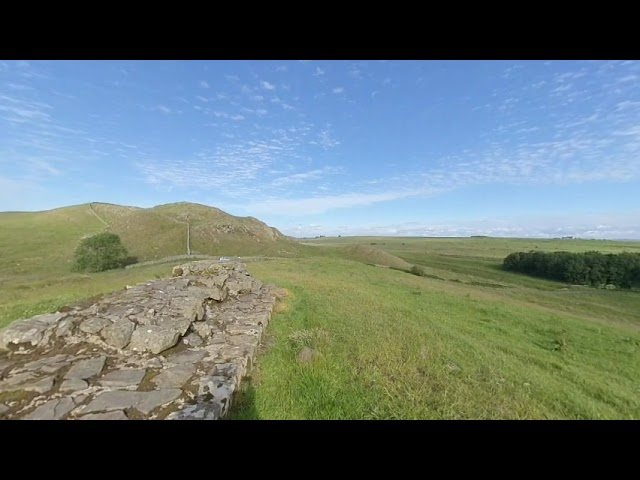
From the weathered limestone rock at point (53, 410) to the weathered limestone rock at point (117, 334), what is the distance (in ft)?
5.47

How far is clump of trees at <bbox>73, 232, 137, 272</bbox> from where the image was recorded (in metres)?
43.3

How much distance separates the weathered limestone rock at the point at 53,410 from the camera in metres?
3.51

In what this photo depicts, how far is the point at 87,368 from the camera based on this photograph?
185 inches

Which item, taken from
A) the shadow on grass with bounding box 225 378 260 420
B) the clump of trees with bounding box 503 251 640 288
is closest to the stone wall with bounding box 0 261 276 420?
the shadow on grass with bounding box 225 378 260 420

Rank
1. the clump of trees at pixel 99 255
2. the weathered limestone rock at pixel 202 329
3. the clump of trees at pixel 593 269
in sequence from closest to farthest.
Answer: the weathered limestone rock at pixel 202 329 → the clump of trees at pixel 99 255 → the clump of trees at pixel 593 269

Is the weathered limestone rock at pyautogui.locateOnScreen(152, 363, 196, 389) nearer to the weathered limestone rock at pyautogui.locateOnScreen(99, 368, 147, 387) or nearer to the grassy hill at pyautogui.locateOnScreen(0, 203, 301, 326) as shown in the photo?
the weathered limestone rock at pyautogui.locateOnScreen(99, 368, 147, 387)

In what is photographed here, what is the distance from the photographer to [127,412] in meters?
3.69

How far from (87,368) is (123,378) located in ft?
2.45

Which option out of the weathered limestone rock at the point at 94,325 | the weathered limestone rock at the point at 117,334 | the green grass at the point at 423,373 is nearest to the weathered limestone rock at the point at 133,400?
the green grass at the point at 423,373

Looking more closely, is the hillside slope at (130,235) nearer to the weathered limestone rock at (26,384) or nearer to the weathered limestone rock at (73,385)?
the weathered limestone rock at (26,384)

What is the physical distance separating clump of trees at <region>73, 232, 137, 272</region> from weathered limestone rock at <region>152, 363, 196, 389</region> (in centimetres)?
4845
